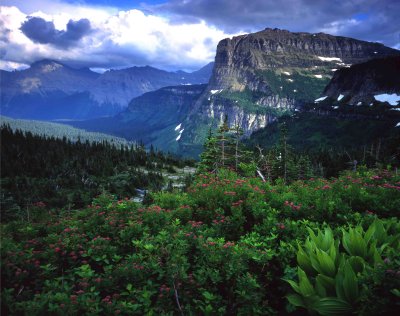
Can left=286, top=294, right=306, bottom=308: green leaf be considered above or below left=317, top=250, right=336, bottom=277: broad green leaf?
below

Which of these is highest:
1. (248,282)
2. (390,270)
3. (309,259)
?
(390,270)

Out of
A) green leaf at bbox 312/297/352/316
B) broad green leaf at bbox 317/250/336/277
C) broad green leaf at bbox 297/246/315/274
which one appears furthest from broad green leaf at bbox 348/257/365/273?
green leaf at bbox 312/297/352/316

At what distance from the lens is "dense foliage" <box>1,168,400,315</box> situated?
542 cm

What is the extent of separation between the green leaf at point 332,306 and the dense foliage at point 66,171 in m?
74.9

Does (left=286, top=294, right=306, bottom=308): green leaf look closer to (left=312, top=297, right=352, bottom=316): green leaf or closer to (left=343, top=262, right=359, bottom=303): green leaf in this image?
(left=312, top=297, right=352, bottom=316): green leaf

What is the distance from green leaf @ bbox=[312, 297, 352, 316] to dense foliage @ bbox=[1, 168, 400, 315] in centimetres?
2

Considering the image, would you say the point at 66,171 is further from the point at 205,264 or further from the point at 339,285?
the point at 339,285

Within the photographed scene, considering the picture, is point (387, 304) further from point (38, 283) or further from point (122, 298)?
point (38, 283)

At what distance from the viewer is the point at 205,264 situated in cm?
698

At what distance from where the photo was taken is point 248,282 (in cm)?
630

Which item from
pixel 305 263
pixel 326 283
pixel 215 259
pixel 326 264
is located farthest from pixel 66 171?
pixel 326 283

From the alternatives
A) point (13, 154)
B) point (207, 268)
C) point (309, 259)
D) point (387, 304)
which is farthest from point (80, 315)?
point (13, 154)

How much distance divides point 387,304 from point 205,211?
7.02 meters

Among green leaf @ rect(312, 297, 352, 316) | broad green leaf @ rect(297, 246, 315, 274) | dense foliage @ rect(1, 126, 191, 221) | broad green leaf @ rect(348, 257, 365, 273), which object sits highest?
broad green leaf @ rect(348, 257, 365, 273)
